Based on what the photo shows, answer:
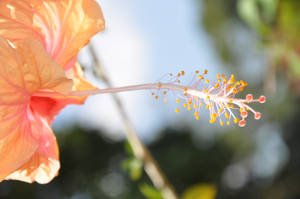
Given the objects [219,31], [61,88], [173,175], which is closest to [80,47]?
[61,88]

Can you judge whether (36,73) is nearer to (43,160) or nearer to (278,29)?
(43,160)

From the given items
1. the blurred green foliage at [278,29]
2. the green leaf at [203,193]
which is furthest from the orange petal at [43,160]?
the blurred green foliage at [278,29]

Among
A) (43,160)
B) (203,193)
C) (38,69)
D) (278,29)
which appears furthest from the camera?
(278,29)

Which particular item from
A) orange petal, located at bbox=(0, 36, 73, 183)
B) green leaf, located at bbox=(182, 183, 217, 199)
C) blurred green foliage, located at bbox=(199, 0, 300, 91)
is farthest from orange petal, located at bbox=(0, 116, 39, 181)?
blurred green foliage, located at bbox=(199, 0, 300, 91)

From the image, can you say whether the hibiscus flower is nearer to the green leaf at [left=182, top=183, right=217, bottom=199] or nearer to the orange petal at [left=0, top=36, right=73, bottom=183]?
the orange petal at [left=0, top=36, right=73, bottom=183]

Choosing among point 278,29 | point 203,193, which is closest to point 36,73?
point 203,193
